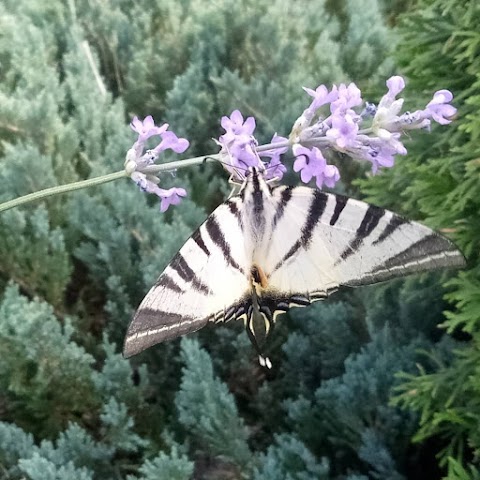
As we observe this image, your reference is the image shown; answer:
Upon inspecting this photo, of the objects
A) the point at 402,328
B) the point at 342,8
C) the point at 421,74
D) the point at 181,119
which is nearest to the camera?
the point at 421,74

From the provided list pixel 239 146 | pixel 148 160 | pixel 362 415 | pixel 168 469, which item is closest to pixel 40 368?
pixel 168 469

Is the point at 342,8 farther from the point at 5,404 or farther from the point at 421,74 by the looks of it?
the point at 5,404

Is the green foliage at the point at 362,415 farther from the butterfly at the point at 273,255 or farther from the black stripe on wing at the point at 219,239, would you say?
the black stripe on wing at the point at 219,239

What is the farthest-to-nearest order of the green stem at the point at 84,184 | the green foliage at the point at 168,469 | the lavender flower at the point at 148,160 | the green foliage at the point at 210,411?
1. the green foliage at the point at 210,411
2. the green foliage at the point at 168,469
3. the lavender flower at the point at 148,160
4. the green stem at the point at 84,184

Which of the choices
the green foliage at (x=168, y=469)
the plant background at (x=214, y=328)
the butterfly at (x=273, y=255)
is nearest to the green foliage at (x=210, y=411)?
the plant background at (x=214, y=328)

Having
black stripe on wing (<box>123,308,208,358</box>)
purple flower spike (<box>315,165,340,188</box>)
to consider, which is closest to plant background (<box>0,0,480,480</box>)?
purple flower spike (<box>315,165,340,188</box>)

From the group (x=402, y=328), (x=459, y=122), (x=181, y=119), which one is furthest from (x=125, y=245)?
(x=459, y=122)

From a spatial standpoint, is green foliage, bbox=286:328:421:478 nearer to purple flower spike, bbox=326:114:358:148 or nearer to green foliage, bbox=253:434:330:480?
green foliage, bbox=253:434:330:480
